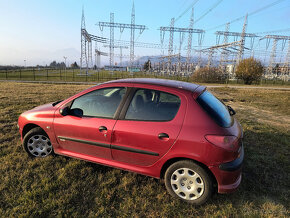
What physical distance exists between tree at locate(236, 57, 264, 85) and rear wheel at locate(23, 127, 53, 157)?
33225mm

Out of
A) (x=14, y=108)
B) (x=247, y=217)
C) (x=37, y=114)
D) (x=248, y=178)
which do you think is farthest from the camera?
(x=14, y=108)

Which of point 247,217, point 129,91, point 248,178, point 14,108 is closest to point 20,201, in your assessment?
point 129,91

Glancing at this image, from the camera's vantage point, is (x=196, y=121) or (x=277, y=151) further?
(x=277, y=151)

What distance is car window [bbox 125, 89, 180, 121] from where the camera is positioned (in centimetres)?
246

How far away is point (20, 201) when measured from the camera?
240 centimetres

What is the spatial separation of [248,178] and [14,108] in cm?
804

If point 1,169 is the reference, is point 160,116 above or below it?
above

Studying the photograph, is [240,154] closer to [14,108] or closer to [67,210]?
[67,210]

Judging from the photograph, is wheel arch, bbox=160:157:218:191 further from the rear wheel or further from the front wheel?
the rear wheel

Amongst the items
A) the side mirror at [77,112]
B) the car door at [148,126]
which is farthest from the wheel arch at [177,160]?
the side mirror at [77,112]

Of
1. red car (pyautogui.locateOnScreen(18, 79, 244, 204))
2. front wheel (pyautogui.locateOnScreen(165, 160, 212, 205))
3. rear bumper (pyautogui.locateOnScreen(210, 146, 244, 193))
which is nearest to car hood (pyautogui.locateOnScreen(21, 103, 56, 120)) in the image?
red car (pyautogui.locateOnScreen(18, 79, 244, 204))

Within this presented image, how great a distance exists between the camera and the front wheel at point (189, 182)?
230 centimetres

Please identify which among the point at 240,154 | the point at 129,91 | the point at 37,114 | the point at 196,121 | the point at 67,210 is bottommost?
the point at 67,210

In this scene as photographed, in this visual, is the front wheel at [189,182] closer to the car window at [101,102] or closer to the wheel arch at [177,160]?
the wheel arch at [177,160]
